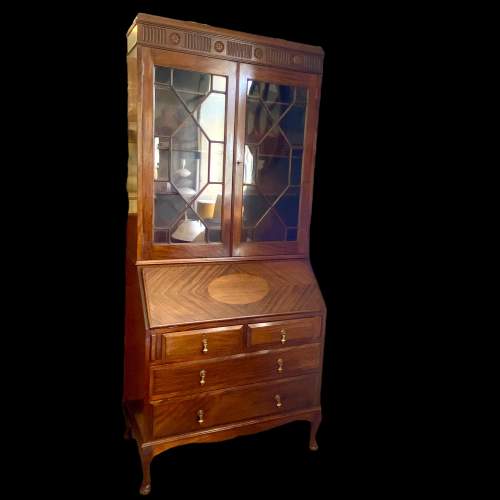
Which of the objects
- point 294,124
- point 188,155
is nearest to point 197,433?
point 188,155

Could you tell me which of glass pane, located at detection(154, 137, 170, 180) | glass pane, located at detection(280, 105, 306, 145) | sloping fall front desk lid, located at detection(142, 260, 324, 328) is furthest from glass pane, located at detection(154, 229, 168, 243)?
glass pane, located at detection(280, 105, 306, 145)

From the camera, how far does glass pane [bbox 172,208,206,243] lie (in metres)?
2.46

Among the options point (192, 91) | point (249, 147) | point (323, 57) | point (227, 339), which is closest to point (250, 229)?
point (249, 147)

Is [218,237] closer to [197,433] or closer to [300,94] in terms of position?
[300,94]

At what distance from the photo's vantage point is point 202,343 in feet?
7.66

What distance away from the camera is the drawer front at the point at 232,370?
7.46 feet

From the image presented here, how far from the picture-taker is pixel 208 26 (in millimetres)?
2287

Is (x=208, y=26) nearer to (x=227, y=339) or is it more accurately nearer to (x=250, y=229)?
(x=250, y=229)

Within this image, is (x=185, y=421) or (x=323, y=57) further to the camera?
(x=323, y=57)

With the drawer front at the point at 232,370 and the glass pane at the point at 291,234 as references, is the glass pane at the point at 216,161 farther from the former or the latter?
the drawer front at the point at 232,370

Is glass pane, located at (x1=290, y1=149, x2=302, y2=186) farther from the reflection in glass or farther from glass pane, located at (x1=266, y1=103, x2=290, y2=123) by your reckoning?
the reflection in glass

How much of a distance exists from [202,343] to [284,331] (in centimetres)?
52

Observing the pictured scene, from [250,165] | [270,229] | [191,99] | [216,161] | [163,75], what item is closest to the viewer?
[163,75]

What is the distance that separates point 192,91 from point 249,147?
1.52 ft
